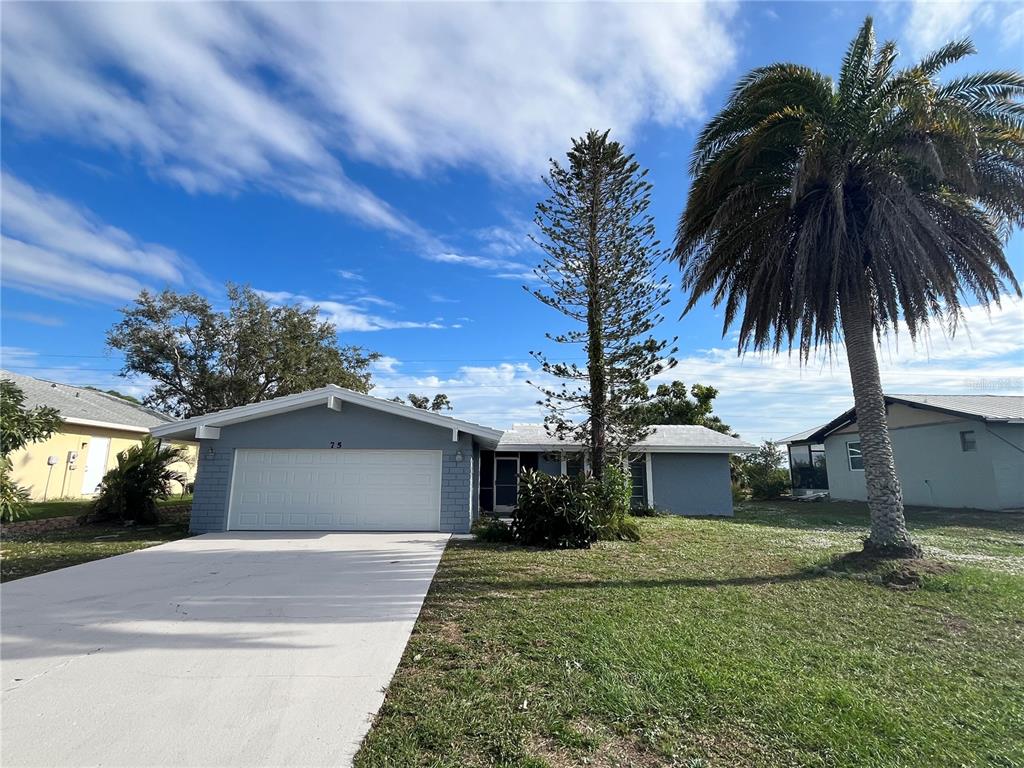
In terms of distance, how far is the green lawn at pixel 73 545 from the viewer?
24.5 ft

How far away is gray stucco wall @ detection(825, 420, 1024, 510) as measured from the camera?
15.8m

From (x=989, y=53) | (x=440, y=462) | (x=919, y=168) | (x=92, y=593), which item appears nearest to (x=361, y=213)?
(x=440, y=462)

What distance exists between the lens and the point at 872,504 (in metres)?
7.57

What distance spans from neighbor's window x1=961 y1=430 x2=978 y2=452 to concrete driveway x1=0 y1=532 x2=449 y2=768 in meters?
18.9

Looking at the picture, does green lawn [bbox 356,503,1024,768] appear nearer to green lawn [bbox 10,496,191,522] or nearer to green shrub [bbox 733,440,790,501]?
green lawn [bbox 10,496,191,522]

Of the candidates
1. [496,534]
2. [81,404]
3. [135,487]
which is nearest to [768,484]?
[496,534]

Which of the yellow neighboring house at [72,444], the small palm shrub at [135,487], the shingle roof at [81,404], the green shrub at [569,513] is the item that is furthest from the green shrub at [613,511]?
the shingle roof at [81,404]

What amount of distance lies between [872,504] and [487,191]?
9.67m

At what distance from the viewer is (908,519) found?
14.4m

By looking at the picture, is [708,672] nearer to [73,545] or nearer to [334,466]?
[334,466]

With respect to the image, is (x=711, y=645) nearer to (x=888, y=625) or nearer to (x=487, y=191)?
(x=888, y=625)

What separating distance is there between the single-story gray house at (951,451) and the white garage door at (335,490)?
1673 centimetres

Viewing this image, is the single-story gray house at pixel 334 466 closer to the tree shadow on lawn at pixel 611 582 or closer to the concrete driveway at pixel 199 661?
the concrete driveway at pixel 199 661

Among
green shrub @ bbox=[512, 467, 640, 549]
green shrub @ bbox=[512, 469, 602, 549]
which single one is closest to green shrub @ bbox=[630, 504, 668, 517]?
green shrub @ bbox=[512, 467, 640, 549]
